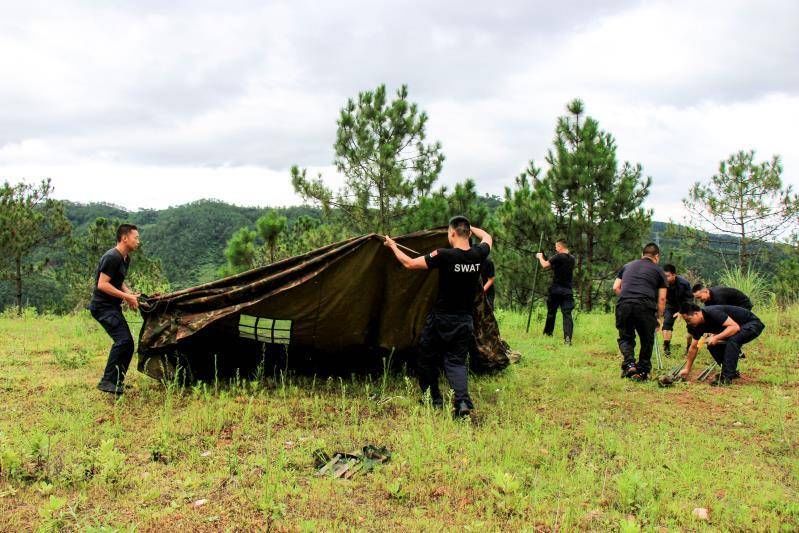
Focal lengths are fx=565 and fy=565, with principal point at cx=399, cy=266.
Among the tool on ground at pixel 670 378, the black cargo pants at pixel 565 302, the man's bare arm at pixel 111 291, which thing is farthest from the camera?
the black cargo pants at pixel 565 302

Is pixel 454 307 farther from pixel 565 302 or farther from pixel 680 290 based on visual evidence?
pixel 680 290

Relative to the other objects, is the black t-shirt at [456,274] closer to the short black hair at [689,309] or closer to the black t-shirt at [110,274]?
the black t-shirt at [110,274]

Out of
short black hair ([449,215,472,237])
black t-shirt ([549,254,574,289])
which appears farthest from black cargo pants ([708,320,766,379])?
short black hair ([449,215,472,237])

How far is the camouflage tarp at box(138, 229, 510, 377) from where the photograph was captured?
555 cm

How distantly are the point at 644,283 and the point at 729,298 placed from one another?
67.7 inches

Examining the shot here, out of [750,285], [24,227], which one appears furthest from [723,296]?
[24,227]

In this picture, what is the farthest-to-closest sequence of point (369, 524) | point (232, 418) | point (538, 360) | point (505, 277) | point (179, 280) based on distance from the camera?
1. point (179, 280)
2. point (505, 277)
3. point (538, 360)
4. point (232, 418)
5. point (369, 524)

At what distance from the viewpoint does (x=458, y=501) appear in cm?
351

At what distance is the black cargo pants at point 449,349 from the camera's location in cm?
501

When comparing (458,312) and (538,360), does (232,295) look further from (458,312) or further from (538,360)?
(538,360)

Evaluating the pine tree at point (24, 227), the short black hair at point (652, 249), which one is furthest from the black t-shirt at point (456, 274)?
the pine tree at point (24, 227)

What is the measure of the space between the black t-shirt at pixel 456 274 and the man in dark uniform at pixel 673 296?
4503mm

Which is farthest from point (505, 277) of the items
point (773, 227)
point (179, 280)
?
point (179, 280)

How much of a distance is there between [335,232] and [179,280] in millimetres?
30856
